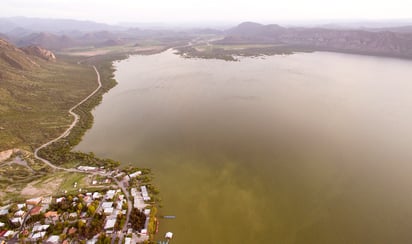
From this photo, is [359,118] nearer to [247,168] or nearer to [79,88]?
[247,168]

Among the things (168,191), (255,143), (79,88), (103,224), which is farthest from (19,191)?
(79,88)

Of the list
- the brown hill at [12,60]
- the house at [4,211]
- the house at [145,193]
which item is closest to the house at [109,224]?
the house at [145,193]

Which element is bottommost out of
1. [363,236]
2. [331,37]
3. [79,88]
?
[363,236]

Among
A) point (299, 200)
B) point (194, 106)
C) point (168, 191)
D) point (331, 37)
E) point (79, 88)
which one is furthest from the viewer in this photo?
point (331, 37)

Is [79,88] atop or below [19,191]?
atop

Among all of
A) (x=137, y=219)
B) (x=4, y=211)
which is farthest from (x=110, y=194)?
(x=4, y=211)

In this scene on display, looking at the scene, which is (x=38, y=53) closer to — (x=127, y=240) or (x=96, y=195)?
(x=96, y=195)
